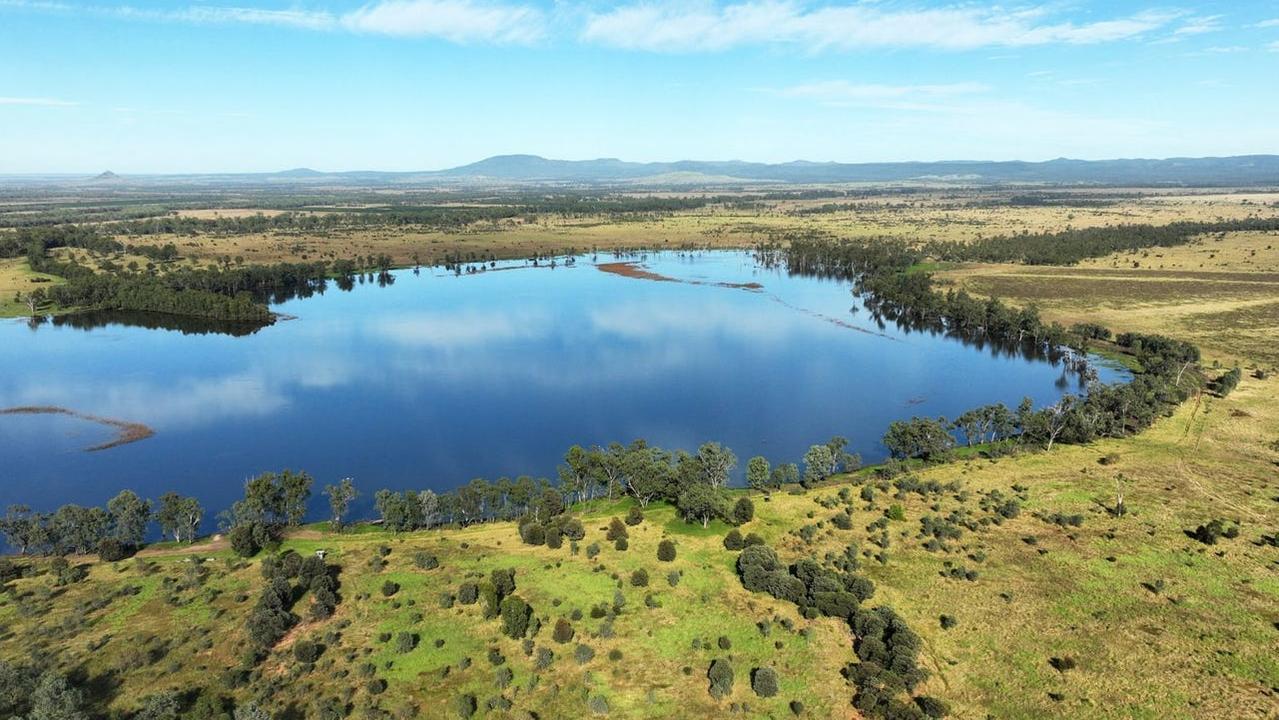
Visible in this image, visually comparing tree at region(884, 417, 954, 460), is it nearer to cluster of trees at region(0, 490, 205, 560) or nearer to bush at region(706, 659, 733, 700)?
A: bush at region(706, 659, 733, 700)

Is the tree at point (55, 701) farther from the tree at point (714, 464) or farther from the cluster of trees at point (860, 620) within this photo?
the tree at point (714, 464)

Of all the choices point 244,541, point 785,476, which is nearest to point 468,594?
point 244,541

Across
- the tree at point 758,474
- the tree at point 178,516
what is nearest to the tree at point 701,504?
the tree at point 758,474

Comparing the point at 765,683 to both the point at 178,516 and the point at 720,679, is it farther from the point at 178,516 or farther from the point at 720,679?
the point at 178,516

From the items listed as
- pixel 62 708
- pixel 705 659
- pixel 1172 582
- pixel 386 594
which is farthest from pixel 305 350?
pixel 1172 582

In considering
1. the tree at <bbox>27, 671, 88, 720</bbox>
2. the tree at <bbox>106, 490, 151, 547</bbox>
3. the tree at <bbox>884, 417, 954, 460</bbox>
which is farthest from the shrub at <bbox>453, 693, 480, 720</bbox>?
the tree at <bbox>884, 417, 954, 460</bbox>

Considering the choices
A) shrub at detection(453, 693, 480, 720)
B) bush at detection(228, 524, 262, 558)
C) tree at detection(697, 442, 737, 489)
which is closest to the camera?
shrub at detection(453, 693, 480, 720)
